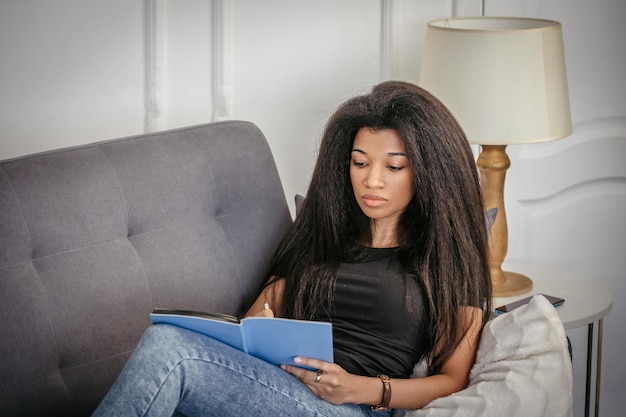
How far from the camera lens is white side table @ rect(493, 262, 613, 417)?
79.7 inches

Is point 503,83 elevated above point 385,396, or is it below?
above

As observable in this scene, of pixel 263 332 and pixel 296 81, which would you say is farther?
pixel 296 81

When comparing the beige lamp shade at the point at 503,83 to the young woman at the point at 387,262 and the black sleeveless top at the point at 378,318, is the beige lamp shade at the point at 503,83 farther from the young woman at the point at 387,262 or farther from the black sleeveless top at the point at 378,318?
the black sleeveless top at the point at 378,318

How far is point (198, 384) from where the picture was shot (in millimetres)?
1404

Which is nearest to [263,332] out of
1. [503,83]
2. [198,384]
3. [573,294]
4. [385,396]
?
[198,384]

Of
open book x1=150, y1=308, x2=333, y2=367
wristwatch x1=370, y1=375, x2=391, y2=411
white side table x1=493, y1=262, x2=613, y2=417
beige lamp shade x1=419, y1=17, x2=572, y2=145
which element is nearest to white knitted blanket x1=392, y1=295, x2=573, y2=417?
wristwatch x1=370, y1=375, x2=391, y2=411

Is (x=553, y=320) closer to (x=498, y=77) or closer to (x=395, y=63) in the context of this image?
(x=498, y=77)

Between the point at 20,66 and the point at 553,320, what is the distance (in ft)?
4.40

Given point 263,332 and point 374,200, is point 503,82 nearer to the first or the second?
point 374,200

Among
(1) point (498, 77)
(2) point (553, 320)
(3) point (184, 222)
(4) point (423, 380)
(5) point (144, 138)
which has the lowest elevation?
(4) point (423, 380)

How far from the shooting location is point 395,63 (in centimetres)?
245

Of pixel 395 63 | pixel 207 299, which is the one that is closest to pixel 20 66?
pixel 207 299

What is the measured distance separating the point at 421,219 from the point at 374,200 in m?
0.11

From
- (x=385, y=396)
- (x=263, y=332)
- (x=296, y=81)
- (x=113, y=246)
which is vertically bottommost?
(x=385, y=396)
